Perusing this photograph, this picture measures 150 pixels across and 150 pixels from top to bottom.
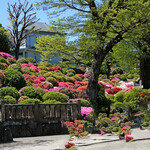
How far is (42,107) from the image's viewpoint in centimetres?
1231

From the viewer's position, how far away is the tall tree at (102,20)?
647 inches

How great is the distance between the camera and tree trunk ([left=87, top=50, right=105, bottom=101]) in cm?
1770

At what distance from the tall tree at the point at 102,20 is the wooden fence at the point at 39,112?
5.26 meters

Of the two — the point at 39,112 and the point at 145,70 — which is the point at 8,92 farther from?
the point at 145,70

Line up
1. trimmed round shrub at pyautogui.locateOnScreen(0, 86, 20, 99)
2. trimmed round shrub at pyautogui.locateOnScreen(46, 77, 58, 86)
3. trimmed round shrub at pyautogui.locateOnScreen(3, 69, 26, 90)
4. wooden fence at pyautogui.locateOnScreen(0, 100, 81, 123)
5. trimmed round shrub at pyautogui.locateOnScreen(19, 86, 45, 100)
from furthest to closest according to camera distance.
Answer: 1. trimmed round shrub at pyautogui.locateOnScreen(46, 77, 58, 86)
2. trimmed round shrub at pyautogui.locateOnScreen(3, 69, 26, 90)
3. trimmed round shrub at pyautogui.locateOnScreen(19, 86, 45, 100)
4. trimmed round shrub at pyautogui.locateOnScreen(0, 86, 20, 99)
5. wooden fence at pyautogui.locateOnScreen(0, 100, 81, 123)

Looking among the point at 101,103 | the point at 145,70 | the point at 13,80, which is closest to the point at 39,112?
the point at 101,103

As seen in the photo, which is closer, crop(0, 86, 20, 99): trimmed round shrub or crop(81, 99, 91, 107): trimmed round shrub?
crop(0, 86, 20, 99): trimmed round shrub

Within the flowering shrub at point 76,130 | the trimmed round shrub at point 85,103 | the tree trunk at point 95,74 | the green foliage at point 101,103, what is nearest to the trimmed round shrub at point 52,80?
the green foliage at point 101,103

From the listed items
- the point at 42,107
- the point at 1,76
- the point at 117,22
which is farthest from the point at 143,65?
the point at 42,107

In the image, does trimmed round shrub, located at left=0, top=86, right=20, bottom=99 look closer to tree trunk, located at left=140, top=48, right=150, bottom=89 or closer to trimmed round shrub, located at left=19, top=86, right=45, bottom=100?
trimmed round shrub, located at left=19, top=86, right=45, bottom=100

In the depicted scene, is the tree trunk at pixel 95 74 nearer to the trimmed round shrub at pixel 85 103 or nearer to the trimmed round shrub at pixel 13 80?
the trimmed round shrub at pixel 85 103

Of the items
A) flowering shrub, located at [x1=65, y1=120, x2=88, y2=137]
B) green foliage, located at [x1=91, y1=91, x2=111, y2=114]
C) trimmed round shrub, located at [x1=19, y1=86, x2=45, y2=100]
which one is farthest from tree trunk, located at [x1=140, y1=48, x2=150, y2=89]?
flowering shrub, located at [x1=65, y1=120, x2=88, y2=137]

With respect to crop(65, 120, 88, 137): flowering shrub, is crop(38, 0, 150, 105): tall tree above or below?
above

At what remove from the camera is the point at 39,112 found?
12.3 metres
